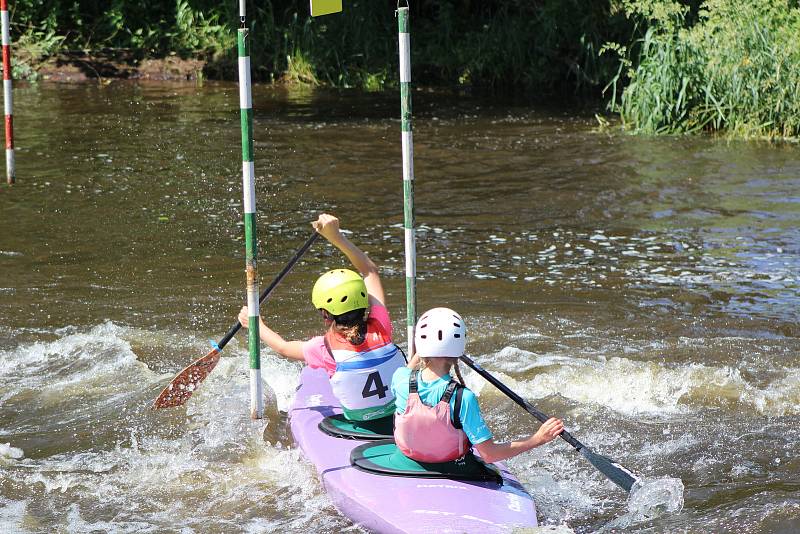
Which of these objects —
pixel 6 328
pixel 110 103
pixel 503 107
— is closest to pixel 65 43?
pixel 110 103

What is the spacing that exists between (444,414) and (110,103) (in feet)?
43.7

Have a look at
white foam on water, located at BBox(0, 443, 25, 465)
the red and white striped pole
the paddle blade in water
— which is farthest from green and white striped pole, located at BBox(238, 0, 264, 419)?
the red and white striped pole

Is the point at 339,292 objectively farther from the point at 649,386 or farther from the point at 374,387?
the point at 649,386

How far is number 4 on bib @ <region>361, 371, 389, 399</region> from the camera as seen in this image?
5230mm

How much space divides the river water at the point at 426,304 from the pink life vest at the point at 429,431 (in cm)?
55

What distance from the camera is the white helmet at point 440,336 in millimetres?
4379

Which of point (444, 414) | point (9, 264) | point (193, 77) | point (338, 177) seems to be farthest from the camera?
point (193, 77)

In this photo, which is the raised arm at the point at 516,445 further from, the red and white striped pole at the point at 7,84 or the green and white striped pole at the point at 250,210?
the red and white striped pole at the point at 7,84

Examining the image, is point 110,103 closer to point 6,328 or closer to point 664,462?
point 6,328

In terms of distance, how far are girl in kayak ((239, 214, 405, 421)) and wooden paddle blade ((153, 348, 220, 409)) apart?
0.89 m

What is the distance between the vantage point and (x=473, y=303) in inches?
312

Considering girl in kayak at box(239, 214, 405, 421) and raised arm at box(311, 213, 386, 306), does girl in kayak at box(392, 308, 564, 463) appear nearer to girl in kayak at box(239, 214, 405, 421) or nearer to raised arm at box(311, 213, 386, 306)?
girl in kayak at box(239, 214, 405, 421)

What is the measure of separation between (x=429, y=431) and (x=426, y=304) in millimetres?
3322

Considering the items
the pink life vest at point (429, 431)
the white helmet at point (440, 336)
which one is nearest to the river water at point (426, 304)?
the pink life vest at point (429, 431)
